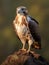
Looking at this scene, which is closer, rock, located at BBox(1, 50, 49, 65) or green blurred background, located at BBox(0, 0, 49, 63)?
rock, located at BBox(1, 50, 49, 65)

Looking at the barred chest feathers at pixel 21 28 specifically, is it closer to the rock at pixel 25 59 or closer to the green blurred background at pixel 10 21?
the rock at pixel 25 59

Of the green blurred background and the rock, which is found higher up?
the green blurred background

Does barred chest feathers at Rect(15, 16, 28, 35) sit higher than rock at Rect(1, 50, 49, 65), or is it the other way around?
barred chest feathers at Rect(15, 16, 28, 35)

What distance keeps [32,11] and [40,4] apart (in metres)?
0.08

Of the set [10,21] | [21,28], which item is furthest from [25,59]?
[10,21]

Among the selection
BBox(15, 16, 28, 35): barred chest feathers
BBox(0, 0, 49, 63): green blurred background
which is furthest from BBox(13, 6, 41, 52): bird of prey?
BBox(0, 0, 49, 63): green blurred background

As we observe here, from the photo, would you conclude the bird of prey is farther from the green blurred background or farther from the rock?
the green blurred background

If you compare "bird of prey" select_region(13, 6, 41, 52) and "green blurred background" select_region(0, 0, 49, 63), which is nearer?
"bird of prey" select_region(13, 6, 41, 52)

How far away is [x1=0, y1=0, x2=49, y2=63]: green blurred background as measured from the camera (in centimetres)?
240

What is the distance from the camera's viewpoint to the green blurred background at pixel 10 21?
2.40 m

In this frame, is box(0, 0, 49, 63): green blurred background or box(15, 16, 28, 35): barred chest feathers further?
box(0, 0, 49, 63): green blurred background

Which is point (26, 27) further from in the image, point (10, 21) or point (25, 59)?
point (10, 21)

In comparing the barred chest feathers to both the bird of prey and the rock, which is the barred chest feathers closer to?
the bird of prey

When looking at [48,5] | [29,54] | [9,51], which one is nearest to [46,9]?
[48,5]
